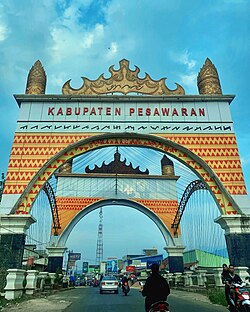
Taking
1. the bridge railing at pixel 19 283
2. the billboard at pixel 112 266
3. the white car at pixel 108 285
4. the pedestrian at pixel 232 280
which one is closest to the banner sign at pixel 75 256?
the billboard at pixel 112 266

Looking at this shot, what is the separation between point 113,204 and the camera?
84.5 ft

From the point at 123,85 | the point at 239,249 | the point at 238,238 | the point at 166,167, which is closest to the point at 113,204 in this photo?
the point at 166,167

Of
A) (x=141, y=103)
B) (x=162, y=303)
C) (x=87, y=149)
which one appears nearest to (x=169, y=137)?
(x=141, y=103)

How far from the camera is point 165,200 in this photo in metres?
25.7

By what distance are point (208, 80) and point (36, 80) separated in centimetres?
921

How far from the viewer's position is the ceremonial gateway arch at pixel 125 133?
41.4 ft

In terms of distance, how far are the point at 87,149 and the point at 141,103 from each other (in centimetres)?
373

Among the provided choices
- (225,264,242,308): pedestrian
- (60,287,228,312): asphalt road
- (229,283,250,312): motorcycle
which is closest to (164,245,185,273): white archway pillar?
(60,287,228,312): asphalt road

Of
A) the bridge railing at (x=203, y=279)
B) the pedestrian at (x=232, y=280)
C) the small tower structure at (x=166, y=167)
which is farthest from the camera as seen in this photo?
the small tower structure at (x=166, y=167)

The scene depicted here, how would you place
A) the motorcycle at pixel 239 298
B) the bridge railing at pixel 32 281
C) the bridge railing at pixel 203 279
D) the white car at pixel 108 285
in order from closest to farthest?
the motorcycle at pixel 239 298
the bridge railing at pixel 32 281
the bridge railing at pixel 203 279
the white car at pixel 108 285

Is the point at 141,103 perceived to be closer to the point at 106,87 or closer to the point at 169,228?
the point at 106,87

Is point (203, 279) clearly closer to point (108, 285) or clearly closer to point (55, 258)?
point (108, 285)

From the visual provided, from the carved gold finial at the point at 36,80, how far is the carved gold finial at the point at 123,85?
1259 millimetres

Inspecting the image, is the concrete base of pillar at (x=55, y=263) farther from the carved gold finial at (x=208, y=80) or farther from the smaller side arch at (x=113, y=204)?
the carved gold finial at (x=208, y=80)
